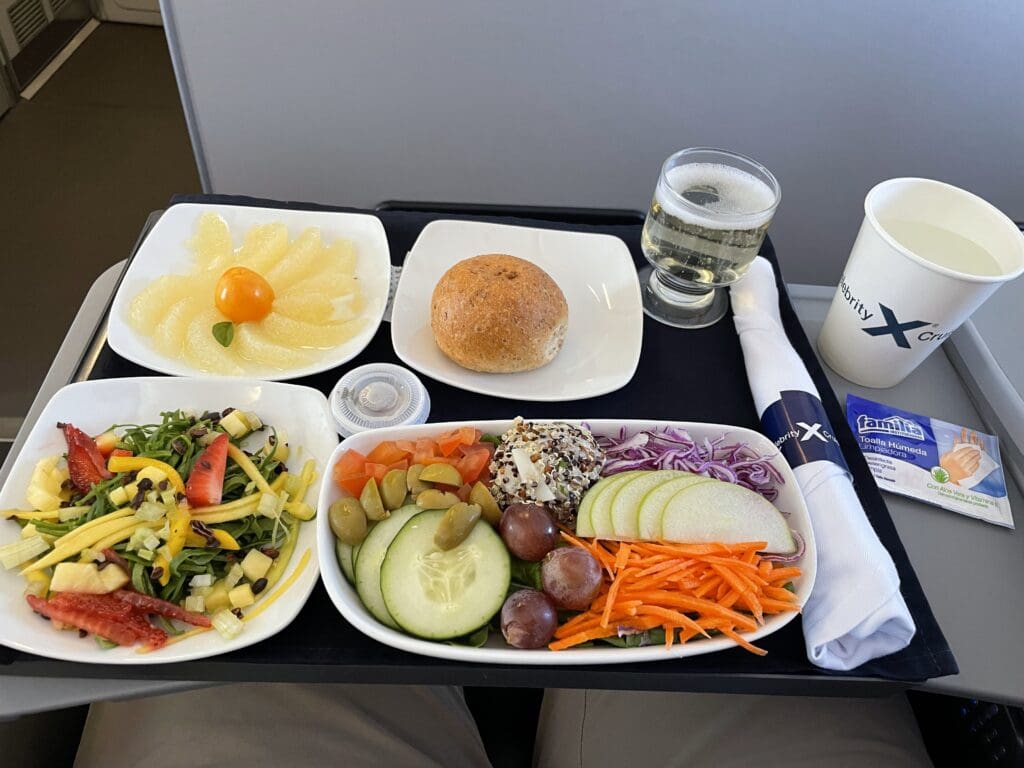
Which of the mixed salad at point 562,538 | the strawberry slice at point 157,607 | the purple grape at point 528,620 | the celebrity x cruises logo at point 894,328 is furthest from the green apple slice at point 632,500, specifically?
the strawberry slice at point 157,607

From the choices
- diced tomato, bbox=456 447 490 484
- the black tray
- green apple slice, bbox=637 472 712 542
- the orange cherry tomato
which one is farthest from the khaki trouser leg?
the orange cherry tomato

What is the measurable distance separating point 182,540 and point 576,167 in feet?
5.58

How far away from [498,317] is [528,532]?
0.44m

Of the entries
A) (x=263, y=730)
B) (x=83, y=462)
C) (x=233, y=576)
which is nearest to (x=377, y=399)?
(x=233, y=576)

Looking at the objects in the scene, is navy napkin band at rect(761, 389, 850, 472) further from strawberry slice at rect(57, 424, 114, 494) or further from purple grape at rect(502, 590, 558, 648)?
strawberry slice at rect(57, 424, 114, 494)

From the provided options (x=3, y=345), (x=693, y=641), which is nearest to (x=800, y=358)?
(x=693, y=641)

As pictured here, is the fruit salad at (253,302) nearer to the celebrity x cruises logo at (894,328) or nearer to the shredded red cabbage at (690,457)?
the shredded red cabbage at (690,457)

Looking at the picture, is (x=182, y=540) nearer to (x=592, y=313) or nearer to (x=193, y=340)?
(x=193, y=340)

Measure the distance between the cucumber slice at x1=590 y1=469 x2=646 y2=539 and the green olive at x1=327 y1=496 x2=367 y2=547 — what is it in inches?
13.8

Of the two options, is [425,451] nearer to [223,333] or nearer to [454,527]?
[454,527]

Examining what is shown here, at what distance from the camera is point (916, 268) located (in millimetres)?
1231

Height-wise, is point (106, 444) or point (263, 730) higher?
point (106, 444)

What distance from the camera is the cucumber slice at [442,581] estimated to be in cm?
102

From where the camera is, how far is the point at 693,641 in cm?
104
